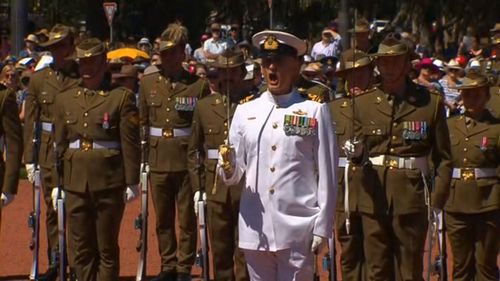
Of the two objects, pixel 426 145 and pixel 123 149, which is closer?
pixel 426 145

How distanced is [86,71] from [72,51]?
1608 mm

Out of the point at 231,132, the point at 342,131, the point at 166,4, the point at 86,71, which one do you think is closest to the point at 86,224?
the point at 86,71

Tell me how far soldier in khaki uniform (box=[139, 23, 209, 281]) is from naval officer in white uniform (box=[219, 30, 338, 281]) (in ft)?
15.6

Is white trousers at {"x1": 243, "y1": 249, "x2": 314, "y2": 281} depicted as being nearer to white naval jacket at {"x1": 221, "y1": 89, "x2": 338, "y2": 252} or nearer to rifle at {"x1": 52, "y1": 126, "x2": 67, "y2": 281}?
white naval jacket at {"x1": 221, "y1": 89, "x2": 338, "y2": 252}

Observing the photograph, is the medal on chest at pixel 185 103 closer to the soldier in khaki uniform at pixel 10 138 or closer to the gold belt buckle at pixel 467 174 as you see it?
the soldier in khaki uniform at pixel 10 138

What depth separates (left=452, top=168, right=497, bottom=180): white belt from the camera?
41.6 feet

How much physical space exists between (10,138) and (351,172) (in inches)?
101

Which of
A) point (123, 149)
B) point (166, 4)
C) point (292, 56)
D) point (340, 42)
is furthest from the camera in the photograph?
point (166, 4)

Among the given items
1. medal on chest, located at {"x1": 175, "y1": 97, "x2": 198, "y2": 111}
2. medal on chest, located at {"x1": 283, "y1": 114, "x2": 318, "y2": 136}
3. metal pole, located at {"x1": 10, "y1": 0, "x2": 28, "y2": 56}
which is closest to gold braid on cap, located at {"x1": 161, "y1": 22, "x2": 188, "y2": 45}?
medal on chest, located at {"x1": 175, "y1": 97, "x2": 198, "y2": 111}

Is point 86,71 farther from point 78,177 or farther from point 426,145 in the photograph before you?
point 426,145

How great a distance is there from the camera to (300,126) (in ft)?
29.7

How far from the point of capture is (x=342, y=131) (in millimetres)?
12211

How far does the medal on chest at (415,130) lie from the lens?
1087 cm

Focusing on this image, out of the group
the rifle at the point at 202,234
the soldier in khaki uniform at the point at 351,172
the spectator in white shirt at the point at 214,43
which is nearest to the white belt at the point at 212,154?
the rifle at the point at 202,234
